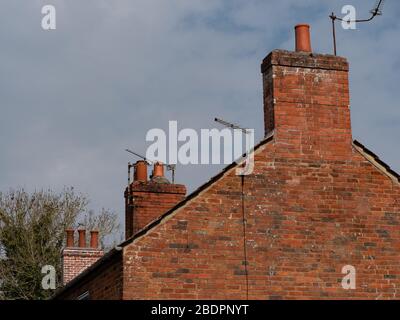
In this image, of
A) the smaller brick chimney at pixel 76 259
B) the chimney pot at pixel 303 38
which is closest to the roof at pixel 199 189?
the chimney pot at pixel 303 38

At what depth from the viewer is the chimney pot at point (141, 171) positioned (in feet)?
74.4

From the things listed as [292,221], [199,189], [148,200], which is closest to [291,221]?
[292,221]

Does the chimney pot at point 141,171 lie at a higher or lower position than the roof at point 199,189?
higher

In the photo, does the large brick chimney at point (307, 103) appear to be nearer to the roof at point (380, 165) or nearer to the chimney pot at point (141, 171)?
the roof at point (380, 165)

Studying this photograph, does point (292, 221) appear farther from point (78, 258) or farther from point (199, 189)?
point (78, 258)

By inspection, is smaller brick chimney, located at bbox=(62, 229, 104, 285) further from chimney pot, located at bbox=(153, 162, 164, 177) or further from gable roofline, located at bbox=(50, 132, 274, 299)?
gable roofline, located at bbox=(50, 132, 274, 299)

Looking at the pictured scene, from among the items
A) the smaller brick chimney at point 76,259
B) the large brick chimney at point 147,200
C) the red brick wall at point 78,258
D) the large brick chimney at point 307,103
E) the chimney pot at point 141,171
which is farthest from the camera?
the red brick wall at point 78,258

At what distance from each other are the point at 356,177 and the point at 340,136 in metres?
0.86

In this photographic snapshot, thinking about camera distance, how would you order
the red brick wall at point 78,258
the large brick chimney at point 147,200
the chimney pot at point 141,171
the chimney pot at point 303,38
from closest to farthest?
the chimney pot at point 303,38 → the large brick chimney at point 147,200 → the chimney pot at point 141,171 → the red brick wall at point 78,258

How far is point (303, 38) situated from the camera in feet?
59.7

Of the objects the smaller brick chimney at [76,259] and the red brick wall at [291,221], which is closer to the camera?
the red brick wall at [291,221]

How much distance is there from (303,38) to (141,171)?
6.43 m
